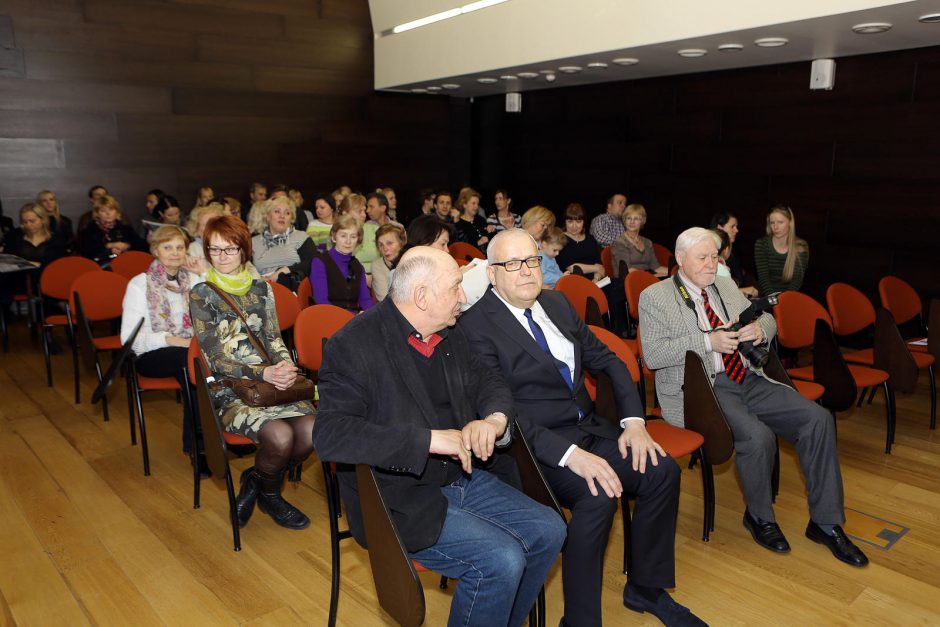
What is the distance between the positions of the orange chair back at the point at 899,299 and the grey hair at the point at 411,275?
13.5ft

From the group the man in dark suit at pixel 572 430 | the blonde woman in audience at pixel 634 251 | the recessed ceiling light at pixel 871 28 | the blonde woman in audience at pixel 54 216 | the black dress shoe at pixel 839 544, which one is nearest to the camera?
the man in dark suit at pixel 572 430

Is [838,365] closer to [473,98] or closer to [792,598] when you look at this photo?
[792,598]

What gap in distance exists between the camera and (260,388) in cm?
317

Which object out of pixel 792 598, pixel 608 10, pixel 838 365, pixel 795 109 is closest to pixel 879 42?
pixel 795 109

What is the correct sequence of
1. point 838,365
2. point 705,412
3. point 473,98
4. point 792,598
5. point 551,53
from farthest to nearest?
point 473,98, point 551,53, point 838,365, point 705,412, point 792,598

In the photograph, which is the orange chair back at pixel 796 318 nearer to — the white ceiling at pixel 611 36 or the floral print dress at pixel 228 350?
the white ceiling at pixel 611 36

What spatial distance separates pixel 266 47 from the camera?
9461mm

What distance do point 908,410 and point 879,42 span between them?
124 inches

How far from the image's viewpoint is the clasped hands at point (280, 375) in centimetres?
318

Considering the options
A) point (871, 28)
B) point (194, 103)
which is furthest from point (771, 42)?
point (194, 103)

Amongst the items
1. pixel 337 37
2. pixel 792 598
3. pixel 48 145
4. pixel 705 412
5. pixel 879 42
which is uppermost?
pixel 337 37

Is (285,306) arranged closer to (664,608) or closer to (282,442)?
(282,442)

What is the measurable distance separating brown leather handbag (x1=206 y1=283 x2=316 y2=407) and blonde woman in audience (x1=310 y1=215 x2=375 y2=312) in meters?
1.53

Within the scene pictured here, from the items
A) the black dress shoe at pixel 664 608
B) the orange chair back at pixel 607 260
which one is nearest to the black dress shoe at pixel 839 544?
the black dress shoe at pixel 664 608
